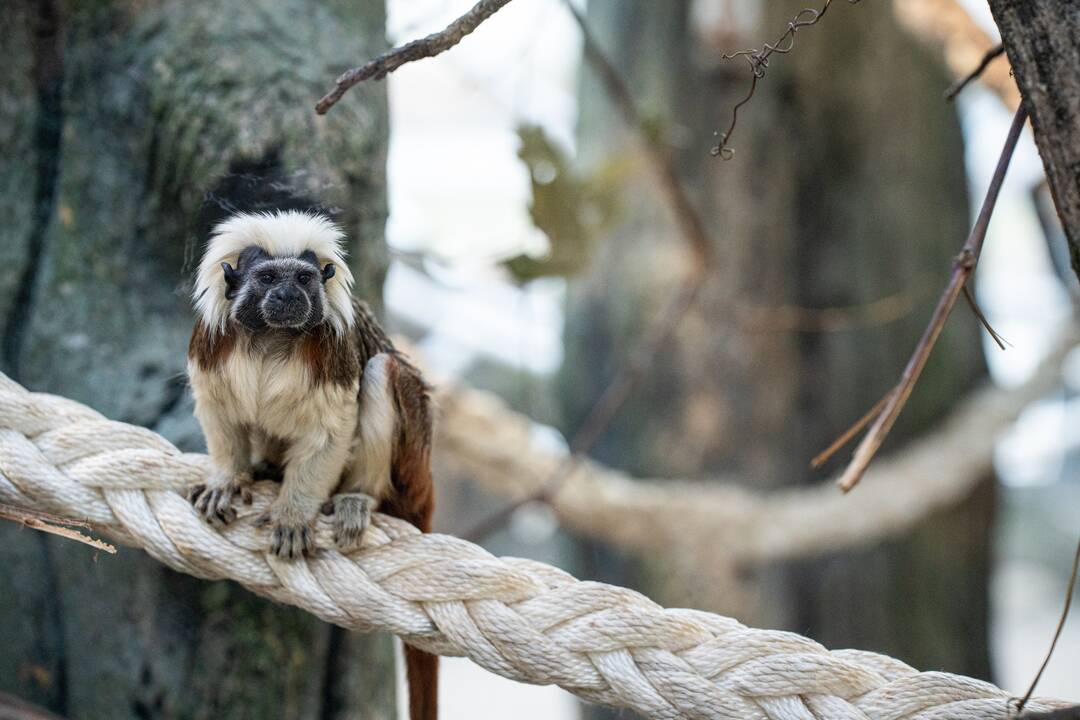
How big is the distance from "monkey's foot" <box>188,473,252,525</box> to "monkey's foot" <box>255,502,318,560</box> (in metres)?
0.06

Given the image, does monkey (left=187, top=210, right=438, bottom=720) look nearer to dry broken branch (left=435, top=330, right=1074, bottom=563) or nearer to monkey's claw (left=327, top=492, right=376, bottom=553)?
monkey's claw (left=327, top=492, right=376, bottom=553)

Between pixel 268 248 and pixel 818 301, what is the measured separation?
324 cm

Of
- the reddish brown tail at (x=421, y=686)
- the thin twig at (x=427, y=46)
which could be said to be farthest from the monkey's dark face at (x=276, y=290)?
the reddish brown tail at (x=421, y=686)

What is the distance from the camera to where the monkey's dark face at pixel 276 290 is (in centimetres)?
172

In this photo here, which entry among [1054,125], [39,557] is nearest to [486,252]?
[39,557]

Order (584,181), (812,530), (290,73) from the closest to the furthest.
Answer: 1. (290,73)
2. (584,181)
3. (812,530)

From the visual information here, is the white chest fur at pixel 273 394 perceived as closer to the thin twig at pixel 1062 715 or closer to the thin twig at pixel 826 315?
the thin twig at pixel 1062 715

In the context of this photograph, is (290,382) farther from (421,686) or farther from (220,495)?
(421,686)

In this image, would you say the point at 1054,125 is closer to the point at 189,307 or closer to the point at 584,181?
the point at 189,307

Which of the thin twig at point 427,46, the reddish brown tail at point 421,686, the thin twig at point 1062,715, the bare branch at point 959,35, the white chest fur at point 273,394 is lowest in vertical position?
the reddish brown tail at point 421,686

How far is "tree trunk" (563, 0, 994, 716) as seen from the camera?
14.6ft

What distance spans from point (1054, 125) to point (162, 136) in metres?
1.69

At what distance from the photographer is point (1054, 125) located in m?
1.35

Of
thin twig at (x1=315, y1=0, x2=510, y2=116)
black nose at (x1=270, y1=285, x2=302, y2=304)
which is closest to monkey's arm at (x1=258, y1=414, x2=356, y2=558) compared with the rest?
black nose at (x1=270, y1=285, x2=302, y2=304)
